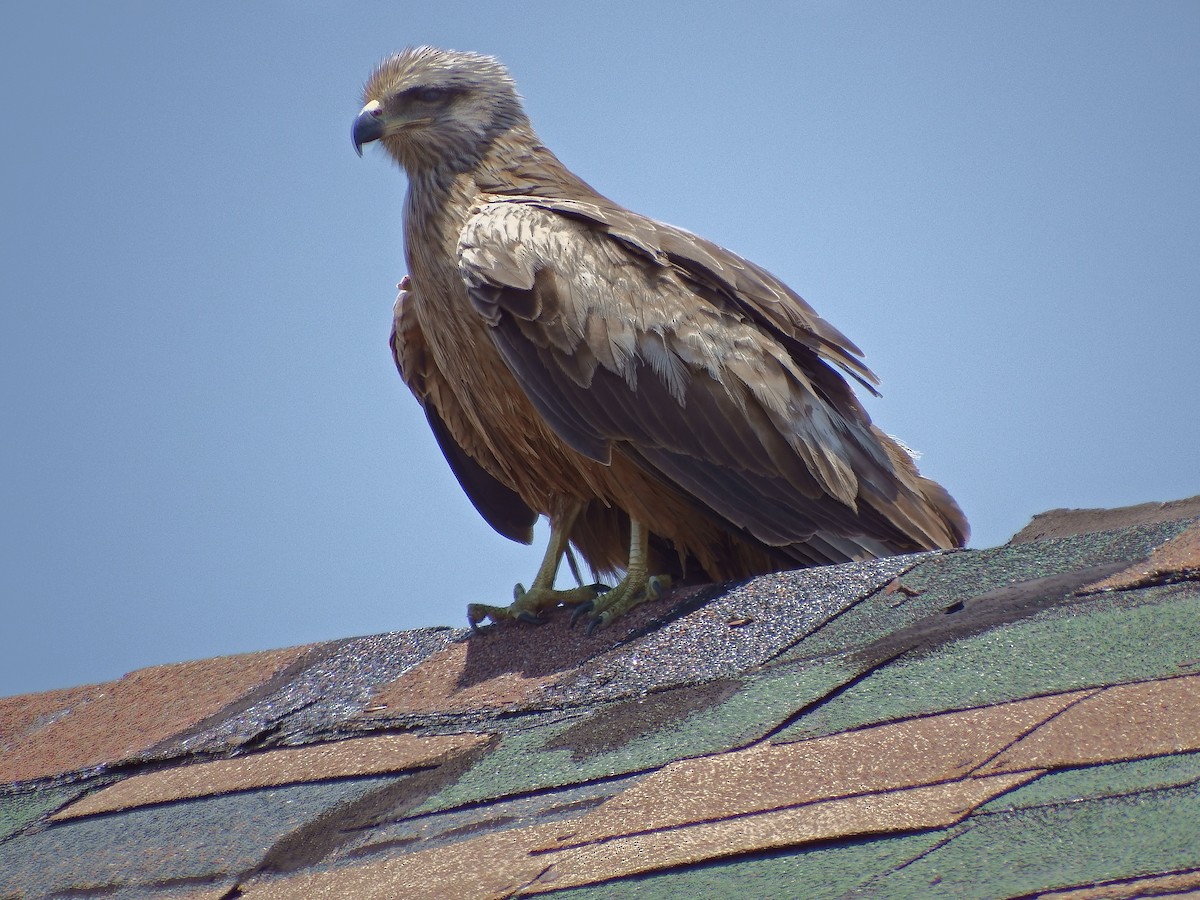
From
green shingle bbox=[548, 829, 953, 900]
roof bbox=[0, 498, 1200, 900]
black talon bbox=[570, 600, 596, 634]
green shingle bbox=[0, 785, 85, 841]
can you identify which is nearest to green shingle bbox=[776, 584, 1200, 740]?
roof bbox=[0, 498, 1200, 900]

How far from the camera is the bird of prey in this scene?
4.74 metres

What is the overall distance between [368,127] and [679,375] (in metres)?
1.83

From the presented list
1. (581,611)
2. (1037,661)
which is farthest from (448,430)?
(1037,661)

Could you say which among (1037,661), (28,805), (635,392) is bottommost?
(1037,661)

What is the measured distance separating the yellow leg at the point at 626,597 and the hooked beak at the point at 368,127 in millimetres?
2198

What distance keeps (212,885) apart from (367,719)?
83cm

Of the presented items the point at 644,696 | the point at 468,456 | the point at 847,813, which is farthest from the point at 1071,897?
the point at 468,456

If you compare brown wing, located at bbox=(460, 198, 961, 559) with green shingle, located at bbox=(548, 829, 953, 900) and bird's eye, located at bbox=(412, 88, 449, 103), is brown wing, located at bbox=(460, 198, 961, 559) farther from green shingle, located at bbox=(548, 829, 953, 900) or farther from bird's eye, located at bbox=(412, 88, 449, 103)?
green shingle, located at bbox=(548, 829, 953, 900)

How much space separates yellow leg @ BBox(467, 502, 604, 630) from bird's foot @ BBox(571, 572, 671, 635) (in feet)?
0.54

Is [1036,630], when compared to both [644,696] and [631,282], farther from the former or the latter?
[631,282]

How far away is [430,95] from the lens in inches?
230

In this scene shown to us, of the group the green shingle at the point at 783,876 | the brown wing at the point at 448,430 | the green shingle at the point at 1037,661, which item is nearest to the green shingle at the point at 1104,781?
the green shingle at the point at 783,876

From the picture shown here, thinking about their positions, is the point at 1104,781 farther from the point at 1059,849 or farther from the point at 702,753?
the point at 702,753

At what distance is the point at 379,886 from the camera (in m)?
2.49
